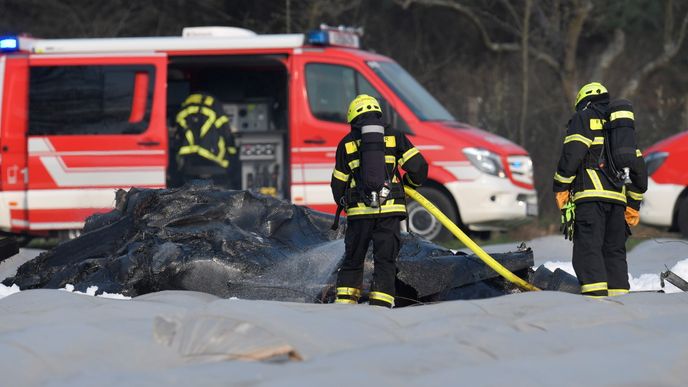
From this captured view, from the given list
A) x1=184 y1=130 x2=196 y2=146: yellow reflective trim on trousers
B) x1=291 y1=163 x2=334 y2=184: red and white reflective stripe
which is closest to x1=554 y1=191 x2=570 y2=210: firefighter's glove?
x1=291 y1=163 x2=334 y2=184: red and white reflective stripe

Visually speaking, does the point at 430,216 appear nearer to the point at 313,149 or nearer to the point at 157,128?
the point at 313,149

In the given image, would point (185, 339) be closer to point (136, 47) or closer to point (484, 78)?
point (136, 47)

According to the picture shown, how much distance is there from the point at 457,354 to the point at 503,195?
729 centimetres

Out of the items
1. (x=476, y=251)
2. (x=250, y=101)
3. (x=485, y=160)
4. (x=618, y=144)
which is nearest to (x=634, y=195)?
(x=618, y=144)

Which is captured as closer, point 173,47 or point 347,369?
point 347,369

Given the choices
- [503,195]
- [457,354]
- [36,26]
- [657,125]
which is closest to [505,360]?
[457,354]

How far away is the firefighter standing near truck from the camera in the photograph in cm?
769

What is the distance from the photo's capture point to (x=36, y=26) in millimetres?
25547

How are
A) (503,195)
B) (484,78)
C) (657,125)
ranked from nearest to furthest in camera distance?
(503,195) → (657,125) → (484,78)

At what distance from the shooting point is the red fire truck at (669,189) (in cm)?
1269

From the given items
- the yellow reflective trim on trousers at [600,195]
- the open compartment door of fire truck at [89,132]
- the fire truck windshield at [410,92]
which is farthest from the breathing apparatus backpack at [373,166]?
the open compartment door of fire truck at [89,132]

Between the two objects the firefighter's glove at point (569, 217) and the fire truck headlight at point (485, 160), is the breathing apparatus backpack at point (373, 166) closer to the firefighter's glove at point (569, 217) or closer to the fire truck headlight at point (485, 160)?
the firefighter's glove at point (569, 217)

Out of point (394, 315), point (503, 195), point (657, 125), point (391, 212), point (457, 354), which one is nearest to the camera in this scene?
point (457, 354)

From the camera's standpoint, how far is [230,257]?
817 centimetres
